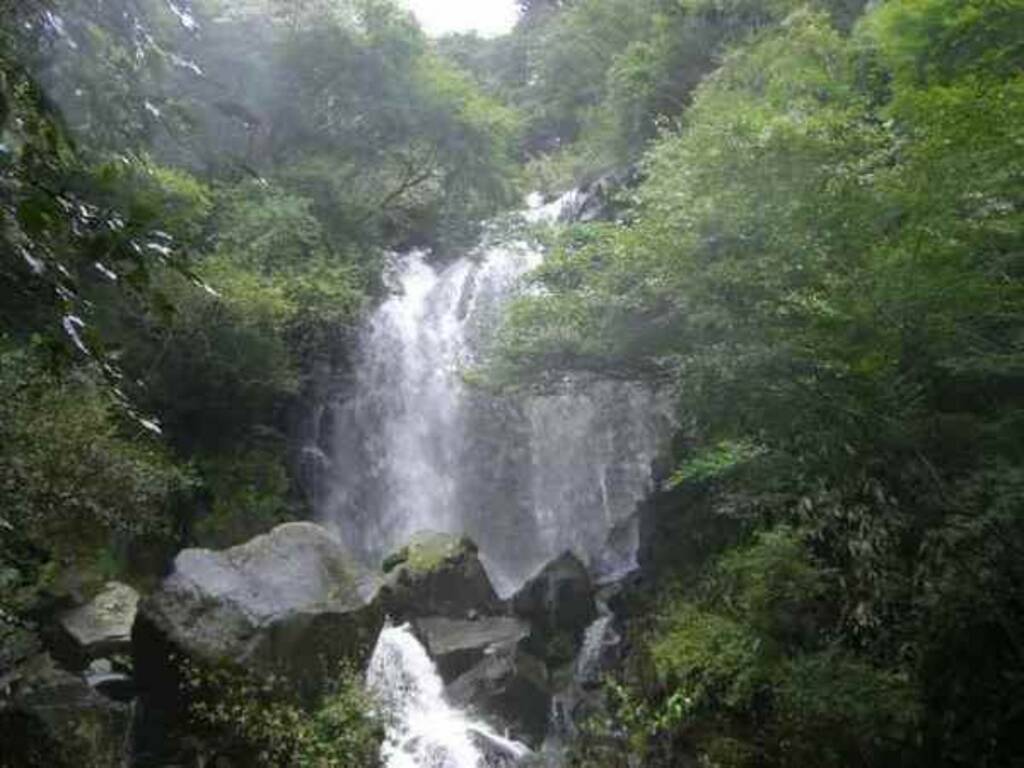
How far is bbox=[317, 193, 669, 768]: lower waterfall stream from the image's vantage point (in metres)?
16.3

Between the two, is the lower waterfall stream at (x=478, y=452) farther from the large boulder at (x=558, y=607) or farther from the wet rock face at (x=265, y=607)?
the wet rock face at (x=265, y=607)

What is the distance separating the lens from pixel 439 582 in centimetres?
1333

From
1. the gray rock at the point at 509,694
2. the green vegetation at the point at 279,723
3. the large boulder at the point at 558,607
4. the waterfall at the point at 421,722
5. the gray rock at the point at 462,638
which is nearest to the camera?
the green vegetation at the point at 279,723

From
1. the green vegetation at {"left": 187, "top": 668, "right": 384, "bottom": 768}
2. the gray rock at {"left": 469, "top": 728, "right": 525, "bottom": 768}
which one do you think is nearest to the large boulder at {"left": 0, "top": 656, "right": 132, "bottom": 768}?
the green vegetation at {"left": 187, "top": 668, "right": 384, "bottom": 768}

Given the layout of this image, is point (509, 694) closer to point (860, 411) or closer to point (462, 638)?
point (462, 638)

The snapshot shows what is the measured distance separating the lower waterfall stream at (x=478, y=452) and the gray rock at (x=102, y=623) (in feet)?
18.6

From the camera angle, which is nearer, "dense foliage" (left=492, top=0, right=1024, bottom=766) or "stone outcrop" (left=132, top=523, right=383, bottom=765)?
"dense foliage" (left=492, top=0, right=1024, bottom=766)

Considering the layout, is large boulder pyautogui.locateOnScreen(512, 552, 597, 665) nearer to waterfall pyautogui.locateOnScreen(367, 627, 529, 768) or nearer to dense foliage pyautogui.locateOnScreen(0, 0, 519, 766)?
waterfall pyautogui.locateOnScreen(367, 627, 529, 768)

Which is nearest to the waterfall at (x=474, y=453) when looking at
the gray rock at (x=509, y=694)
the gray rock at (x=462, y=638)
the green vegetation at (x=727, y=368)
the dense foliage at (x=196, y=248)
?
the dense foliage at (x=196, y=248)

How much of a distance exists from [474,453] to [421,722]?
24.4ft

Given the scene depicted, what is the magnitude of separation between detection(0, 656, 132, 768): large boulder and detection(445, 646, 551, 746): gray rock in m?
4.14

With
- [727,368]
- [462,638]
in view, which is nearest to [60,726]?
[462,638]

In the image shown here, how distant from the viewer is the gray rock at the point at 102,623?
10.6 meters

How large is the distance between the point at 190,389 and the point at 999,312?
12.3 m
